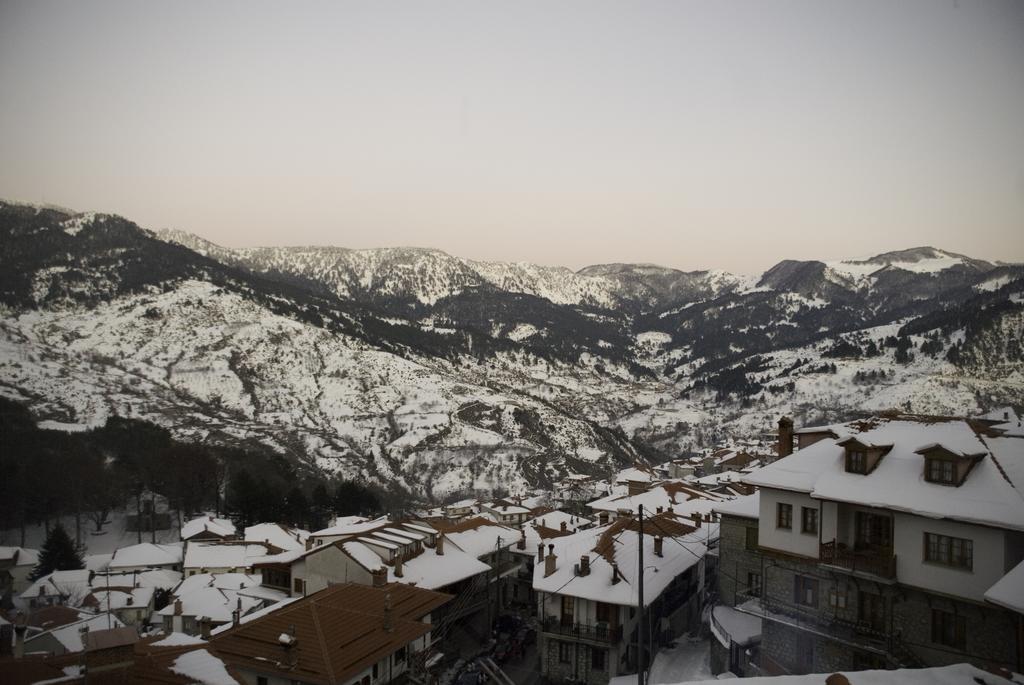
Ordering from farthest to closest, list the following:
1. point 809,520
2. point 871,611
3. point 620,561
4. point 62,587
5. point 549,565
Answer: point 62,587 → point 549,565 → point 620,561 → point 809,520 → point 871,611

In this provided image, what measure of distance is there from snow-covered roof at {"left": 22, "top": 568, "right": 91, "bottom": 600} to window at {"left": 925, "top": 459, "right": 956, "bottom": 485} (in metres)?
62.3

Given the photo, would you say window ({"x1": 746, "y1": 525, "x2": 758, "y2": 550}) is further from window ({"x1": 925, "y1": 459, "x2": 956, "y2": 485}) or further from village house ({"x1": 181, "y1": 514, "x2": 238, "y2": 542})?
village house ({"x1": 181, "y1": 514, "x2": 238, "y2": 542})

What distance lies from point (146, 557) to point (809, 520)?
67.7m

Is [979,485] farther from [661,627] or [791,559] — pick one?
[661,627]

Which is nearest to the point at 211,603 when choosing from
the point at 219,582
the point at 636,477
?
the point at 219,582

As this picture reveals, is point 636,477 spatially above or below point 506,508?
below

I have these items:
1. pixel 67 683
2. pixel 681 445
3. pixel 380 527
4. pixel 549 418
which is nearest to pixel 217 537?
pixel 380 527

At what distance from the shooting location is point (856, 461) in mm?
24172

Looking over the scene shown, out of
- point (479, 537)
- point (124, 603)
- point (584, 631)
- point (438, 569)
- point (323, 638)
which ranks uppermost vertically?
point (323, 638)

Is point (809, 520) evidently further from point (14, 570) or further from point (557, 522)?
point (14, 570)

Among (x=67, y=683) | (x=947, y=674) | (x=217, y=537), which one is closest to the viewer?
(x=947, y=674)

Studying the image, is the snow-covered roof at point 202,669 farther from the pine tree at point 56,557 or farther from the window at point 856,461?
the pine tree at point 56,557

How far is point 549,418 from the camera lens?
178125 mm

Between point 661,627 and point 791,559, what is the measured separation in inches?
471
